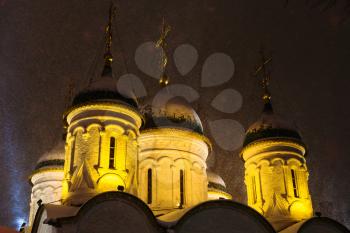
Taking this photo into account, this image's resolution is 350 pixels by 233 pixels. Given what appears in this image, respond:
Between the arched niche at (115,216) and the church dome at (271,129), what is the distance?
6214 mm

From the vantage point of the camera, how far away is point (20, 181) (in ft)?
73.5

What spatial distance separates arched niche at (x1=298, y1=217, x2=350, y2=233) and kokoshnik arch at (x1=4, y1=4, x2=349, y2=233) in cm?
3

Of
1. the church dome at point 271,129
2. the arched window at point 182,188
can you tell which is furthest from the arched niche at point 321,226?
the arched window at point 182,188

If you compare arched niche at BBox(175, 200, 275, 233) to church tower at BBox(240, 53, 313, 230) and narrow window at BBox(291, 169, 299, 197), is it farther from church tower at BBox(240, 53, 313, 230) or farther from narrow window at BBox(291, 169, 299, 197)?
narrow window at BBox(291, 169, 299, 197)

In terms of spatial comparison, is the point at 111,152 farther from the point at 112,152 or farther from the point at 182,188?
the point at 182,188

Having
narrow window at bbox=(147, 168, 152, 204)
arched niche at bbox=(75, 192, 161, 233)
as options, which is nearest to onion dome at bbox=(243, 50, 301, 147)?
narrow window at bbox=(147, 168, 152, 204)

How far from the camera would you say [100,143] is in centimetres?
1241

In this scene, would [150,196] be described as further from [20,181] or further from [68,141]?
[20,181]

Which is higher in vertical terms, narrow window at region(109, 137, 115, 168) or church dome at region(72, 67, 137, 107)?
church dome at region(72, 67, 137, 107)

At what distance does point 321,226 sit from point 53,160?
9881 mm

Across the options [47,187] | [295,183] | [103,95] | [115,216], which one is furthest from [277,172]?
[47,187]

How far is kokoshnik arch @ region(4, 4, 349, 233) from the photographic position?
34.8ft

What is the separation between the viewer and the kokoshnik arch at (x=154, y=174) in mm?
10602

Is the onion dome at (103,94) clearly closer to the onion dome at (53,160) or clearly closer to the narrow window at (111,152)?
the narrow window at (111,152)
